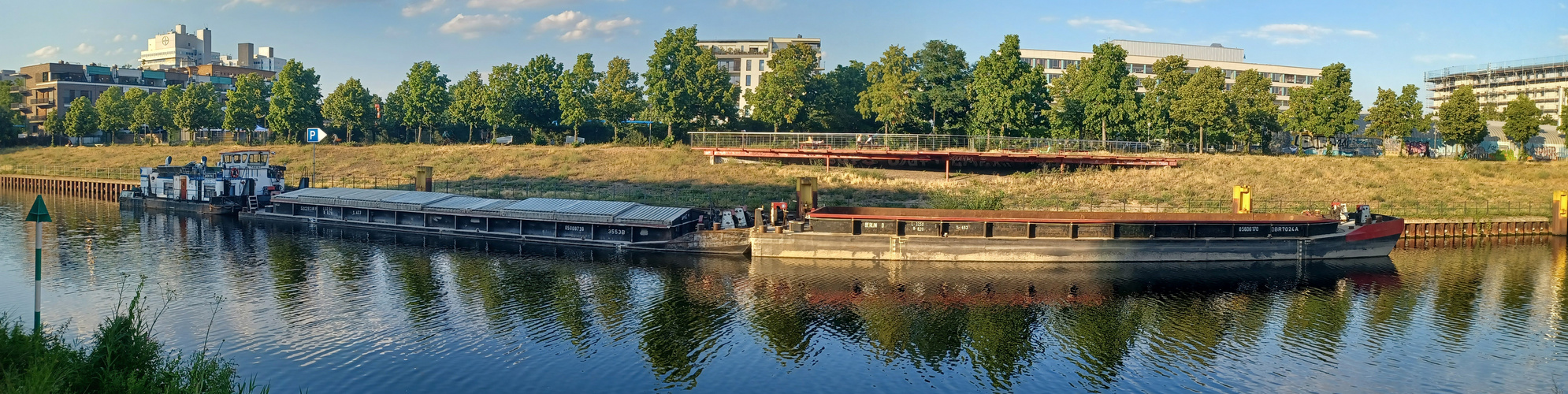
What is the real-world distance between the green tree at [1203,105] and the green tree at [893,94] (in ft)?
77.3

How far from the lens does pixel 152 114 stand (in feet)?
386

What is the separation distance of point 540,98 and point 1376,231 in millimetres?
78908

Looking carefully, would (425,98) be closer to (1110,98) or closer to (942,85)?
(942,85)

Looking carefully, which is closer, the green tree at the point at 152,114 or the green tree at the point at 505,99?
the green tree at the point at 505,99

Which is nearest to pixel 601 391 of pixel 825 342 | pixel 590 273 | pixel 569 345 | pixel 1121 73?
pixel 569 345

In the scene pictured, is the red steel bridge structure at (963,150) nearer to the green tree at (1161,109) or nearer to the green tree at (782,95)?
the green tree at (1161,109)

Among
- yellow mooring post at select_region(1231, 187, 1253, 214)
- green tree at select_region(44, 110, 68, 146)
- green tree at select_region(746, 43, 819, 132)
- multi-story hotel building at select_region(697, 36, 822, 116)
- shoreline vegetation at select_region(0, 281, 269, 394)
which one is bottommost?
shoreline vegetation at select_region(0, 281, 269, 394)

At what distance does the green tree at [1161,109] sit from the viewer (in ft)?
281

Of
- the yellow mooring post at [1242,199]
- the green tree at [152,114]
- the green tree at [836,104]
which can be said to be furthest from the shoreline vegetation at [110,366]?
the green tree at [152,114]

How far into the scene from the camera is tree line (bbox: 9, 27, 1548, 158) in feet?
279

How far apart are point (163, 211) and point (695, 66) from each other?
47.7m

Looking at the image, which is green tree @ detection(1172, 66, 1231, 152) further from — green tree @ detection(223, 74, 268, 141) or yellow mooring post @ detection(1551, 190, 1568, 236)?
green tree @ detection(223, 74, 268, 141)

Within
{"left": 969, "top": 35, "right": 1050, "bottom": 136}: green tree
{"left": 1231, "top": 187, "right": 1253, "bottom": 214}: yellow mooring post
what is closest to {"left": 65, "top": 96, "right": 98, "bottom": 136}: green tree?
{"left": 969, "top": 35, "right": 1050, "bottom": 136}: green tree

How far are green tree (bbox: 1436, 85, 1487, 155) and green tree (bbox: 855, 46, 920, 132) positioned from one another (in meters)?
47.3
